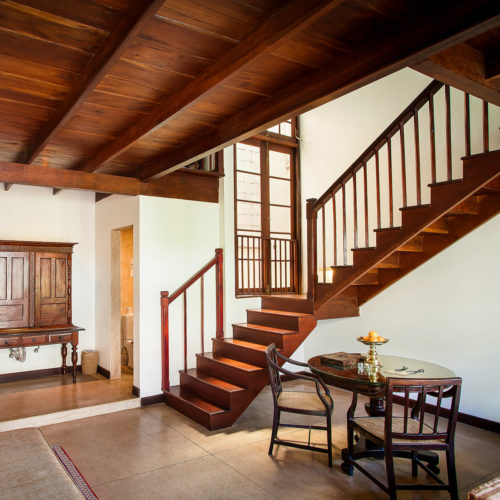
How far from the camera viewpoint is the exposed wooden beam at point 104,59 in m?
1.97

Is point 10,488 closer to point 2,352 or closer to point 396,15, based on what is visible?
point 396,15

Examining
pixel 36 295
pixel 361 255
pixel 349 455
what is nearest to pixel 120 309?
pixel 36 295

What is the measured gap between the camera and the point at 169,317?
17.1ft

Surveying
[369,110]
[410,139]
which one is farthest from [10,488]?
[369,110]

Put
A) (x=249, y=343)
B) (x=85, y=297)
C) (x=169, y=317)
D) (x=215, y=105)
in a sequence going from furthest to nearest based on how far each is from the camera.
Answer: (x=85, y=297), (x=169, y=317), (x=249, y=343), (x=215, y=105)

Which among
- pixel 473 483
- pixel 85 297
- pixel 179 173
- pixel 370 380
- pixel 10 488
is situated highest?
pixel 179 173

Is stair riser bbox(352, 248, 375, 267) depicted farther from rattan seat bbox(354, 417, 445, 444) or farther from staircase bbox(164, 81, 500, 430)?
rattan seat bbox(354, 417, 445, 444)

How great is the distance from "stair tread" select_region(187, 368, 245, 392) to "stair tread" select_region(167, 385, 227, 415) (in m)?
0.20

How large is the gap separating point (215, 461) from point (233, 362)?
1.32 m

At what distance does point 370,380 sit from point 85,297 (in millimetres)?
4608

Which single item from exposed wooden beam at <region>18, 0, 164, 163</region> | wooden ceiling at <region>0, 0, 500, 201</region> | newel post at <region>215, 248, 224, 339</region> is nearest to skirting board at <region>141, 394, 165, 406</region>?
newel post at <region>215, 248, 224, 339</region>

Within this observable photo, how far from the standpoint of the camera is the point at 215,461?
11.2 ft

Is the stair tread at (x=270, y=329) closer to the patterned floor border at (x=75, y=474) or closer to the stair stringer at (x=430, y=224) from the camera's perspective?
the stair stringer at (x=430, y=224)

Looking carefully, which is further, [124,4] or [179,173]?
[179,173]
